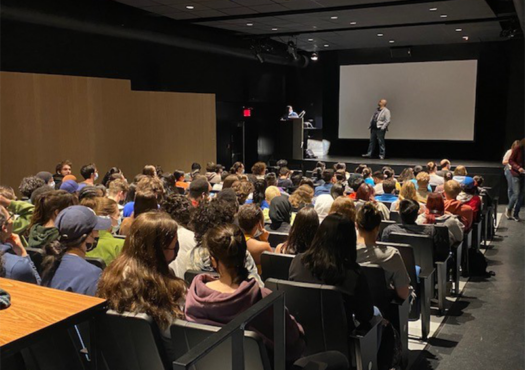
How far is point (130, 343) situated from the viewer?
207 cm

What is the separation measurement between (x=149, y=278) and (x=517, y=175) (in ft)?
27.7

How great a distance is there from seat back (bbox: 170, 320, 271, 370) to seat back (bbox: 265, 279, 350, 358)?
0.77 metres

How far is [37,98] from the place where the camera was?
830cm

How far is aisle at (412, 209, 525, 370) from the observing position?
3.83 m

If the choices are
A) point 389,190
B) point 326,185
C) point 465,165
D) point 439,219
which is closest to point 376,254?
point 439,219

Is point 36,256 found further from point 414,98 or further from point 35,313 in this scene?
point 414,98

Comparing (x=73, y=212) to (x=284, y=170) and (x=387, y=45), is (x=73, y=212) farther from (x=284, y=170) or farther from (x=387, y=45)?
(x=387, y=45)

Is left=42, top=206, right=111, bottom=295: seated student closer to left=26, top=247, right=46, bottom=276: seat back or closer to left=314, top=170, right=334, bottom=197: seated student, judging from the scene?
left=26, top=247, right=46, bottom=276: seat back

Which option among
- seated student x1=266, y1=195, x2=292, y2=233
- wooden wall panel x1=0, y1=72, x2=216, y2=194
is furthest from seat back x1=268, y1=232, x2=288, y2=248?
wooden wall panel x1=0, y1=72, x2=216, y2=194

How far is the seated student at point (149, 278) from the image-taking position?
2174 mm

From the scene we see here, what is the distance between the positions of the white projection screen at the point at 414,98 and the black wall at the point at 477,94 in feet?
0.58

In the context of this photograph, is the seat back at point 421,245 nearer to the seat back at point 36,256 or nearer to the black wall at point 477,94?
the seat back at point 36,256

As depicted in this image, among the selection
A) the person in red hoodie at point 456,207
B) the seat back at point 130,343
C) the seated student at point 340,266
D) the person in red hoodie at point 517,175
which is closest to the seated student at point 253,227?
the seated student at point 340,266

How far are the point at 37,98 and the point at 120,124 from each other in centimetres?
180
